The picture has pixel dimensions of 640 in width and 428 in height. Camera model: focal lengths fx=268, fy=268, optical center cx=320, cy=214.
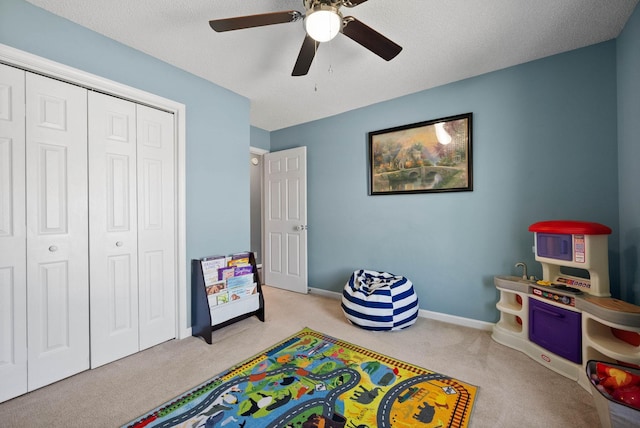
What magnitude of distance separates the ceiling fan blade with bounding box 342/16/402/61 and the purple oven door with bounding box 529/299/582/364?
7.21 feet

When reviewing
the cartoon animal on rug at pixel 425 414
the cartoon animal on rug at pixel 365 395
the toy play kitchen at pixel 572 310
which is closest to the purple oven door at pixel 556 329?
the toy play kitchen at pixel 572 310

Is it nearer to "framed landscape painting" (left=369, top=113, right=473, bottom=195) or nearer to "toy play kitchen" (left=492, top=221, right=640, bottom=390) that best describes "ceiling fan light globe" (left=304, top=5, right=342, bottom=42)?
"framed landscape painting" (left=369, top=113, right=473, bottom=195)

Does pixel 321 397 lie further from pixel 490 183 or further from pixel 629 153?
pixel 629 153

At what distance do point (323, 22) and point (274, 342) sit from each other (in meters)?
2.44

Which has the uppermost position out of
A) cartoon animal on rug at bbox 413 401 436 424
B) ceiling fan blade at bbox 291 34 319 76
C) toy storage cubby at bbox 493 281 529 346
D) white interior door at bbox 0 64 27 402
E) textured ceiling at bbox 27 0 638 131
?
textured ceiling at bbox 27 0 638 131

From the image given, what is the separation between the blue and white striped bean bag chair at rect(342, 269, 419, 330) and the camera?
101 inches

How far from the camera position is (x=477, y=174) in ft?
8.84

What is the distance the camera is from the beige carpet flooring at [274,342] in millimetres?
1544

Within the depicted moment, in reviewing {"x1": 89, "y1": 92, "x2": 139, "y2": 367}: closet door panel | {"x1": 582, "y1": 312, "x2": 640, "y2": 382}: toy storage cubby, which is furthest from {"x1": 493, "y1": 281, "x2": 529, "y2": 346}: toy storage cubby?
{"x1": 89, "y1": 92, "x2": 139, "y2": 367}: closet door panel

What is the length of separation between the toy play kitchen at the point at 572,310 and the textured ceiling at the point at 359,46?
1.45m

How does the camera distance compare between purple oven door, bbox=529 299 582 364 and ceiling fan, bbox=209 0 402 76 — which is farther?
purple oven door, bbox=529 299 582 364

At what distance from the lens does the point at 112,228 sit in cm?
212

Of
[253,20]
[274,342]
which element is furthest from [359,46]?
[274,342]

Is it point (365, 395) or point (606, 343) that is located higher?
point (606, 343)
